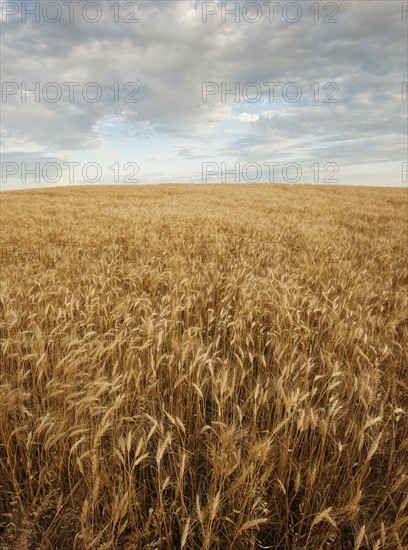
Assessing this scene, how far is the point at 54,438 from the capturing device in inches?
61.1

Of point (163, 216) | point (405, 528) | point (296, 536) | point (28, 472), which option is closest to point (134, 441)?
point (28, 472)

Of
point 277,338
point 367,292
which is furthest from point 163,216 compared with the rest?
point 277,338

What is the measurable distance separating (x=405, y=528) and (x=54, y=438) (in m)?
1.58

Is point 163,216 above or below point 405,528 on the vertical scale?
above

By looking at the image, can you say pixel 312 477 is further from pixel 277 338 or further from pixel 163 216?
pixel 163 216

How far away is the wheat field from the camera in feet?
4.51

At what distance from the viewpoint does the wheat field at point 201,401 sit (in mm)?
1374

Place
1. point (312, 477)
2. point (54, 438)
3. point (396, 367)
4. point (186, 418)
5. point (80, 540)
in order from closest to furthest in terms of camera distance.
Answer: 1. point (80, 540)
2. point (312, 477)
3. point (54, 438)
4. point (186, 418)
5. point (396, 367)

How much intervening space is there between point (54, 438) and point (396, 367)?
2382mm

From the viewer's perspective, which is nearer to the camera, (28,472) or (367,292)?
(28,472)

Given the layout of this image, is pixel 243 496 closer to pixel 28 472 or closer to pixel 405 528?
pixel 405 528

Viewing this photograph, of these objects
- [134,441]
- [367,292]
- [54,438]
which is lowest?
[134,441]

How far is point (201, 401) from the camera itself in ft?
7.35

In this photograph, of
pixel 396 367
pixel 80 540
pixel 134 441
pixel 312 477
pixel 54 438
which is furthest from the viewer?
pixel 396 367
